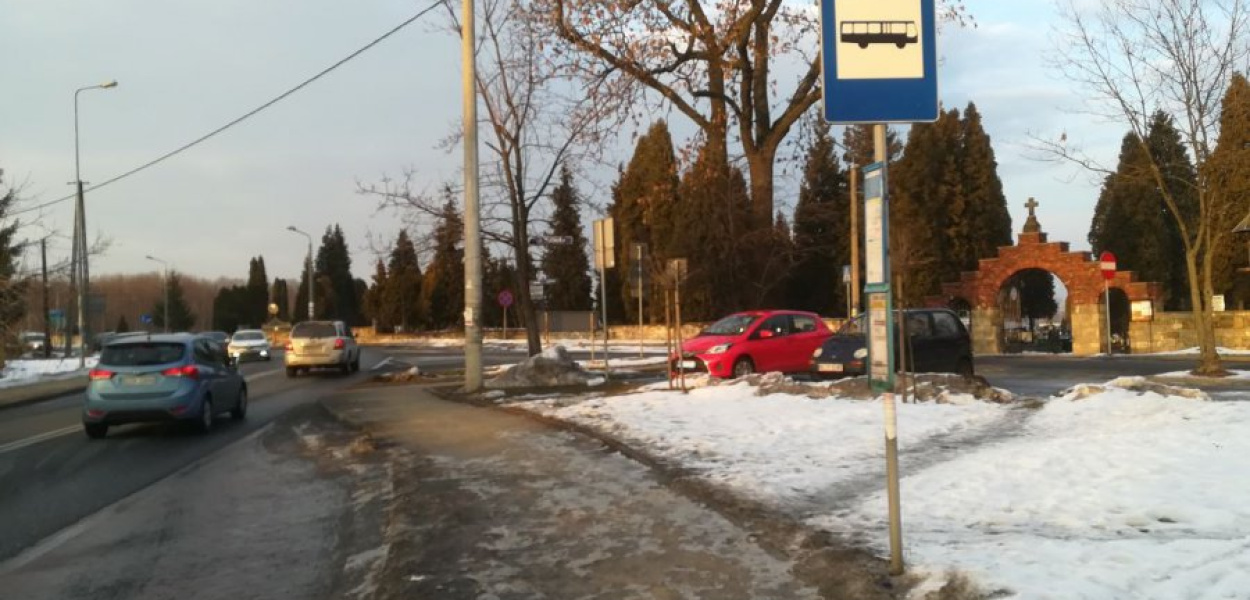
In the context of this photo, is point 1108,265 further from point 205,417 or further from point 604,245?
point 205,417

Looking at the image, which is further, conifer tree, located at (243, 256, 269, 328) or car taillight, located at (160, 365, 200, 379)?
conifer tree, located at (243, 256, 269, 328)

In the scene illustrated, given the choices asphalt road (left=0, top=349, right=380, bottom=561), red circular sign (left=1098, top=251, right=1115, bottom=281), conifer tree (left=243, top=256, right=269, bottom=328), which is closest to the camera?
asphalt road (left=0, top=349, right=380, bottom=561)

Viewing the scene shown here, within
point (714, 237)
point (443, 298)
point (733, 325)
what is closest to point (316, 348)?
point (733, 325)

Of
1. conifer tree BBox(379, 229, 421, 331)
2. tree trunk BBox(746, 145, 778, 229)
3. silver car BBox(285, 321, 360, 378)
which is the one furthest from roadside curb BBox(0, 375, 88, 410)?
conifer tree BBox(379, 229, 421, 331)

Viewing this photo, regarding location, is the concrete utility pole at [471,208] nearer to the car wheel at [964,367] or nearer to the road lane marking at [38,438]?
the road lane marking at [38,438]

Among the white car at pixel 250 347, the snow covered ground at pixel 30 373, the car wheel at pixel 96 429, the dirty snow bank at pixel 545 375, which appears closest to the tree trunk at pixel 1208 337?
the dirty snow bank at pixel 545 375

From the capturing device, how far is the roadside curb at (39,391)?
71.6ft

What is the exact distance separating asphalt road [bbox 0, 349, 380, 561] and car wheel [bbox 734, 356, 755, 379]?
8912 millimetres

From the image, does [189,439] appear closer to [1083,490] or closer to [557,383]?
[557,383]

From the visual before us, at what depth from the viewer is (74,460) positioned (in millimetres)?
11141

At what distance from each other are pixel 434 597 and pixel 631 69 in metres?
15.6

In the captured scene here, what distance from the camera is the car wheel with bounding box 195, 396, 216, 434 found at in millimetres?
13539

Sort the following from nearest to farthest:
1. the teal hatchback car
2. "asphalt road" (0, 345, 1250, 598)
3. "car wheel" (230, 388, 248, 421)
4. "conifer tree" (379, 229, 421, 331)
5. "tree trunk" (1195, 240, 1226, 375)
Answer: "asphalt road" (0, 345, 1250, 598) < the teal hatchback car < "car wheel" (230, 388, 248, 421) < "tree trunk" (1195, 240, 1226, 375) < "conifer tree" (379, 229, 421, 331)

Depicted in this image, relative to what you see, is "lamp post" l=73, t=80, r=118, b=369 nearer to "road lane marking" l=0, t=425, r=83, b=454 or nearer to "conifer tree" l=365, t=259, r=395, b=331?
"road lane marking" l=0, t=425, r=83, b=454
